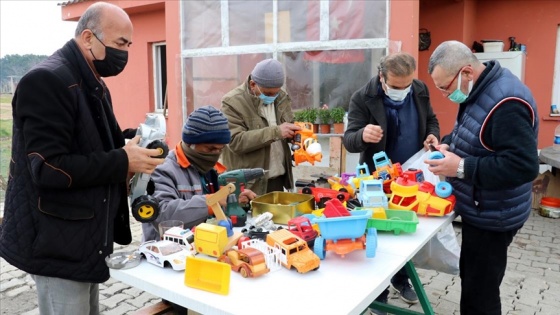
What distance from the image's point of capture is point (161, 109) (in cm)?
916

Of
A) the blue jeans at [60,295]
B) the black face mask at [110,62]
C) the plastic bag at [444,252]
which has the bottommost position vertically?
the plastic bag at [444,252]

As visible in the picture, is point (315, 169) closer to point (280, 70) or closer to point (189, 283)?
point (280, 70)

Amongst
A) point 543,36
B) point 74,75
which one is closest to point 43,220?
point 74,75

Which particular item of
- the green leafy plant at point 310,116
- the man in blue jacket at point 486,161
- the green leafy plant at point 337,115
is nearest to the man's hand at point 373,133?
the man in blue jacket at point 486,161

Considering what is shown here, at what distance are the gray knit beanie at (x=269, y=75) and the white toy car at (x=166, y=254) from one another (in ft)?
5.09

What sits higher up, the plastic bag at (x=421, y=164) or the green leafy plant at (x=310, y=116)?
the green leafy plant at (x=310, y=116)

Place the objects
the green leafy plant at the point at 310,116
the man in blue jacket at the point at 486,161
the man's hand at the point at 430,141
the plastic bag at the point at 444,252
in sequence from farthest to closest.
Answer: the green leafy plant at the point at 310,116
the plastic bag at the point at 444,252
the man's hand at the point at 430,141
the man in blue jacket at the point at 486,161

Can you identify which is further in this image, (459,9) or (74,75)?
(459,9)

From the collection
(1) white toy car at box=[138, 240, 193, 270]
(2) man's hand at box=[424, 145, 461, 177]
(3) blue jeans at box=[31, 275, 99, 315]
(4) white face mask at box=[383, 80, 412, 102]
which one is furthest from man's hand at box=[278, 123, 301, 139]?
(3) blue jeans at box=[31, 275, 99, 315]

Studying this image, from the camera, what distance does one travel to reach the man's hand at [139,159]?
171cm

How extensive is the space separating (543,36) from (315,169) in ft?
13.6

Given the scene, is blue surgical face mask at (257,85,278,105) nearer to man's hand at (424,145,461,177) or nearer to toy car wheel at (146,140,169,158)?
man's hand at (424,145,461,177)

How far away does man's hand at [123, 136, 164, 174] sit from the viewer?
5.62 ft

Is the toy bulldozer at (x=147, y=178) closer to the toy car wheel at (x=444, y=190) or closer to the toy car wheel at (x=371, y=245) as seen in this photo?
the toy car wheel at (x=371, y=245)
